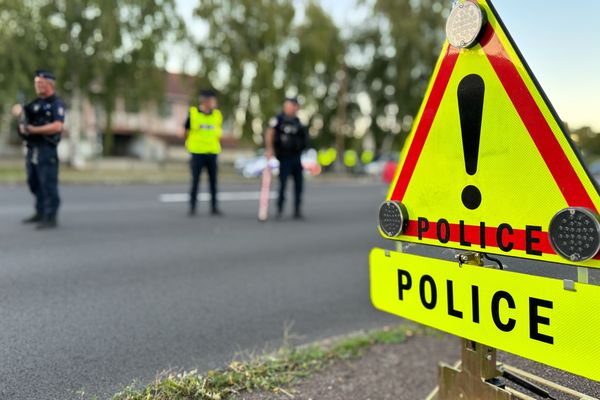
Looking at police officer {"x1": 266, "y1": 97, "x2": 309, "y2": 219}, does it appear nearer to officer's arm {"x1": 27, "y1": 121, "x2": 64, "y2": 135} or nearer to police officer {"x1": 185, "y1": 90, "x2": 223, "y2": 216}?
police officer {"x1": 185, "y1": 90, "x2": 223, "y2": 216}

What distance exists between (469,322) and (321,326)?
2234 mm

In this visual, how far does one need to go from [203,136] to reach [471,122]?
23.0 ft

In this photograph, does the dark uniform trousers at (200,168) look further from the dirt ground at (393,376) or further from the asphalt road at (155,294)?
the dirt ground at (393,376)

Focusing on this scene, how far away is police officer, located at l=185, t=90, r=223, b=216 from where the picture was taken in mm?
8547

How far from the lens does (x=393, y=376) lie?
337 cm

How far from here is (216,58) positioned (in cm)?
2855

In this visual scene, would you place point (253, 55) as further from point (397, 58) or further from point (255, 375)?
point (255, 375)

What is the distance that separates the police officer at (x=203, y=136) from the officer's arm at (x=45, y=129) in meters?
2.33

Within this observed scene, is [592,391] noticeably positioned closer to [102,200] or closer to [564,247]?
[564,247]

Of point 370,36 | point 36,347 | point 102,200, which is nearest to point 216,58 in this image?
point 370,36

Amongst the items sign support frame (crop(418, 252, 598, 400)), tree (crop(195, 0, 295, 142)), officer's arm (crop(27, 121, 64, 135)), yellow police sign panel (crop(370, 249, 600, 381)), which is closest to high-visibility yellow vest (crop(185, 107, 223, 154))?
officer's arm (crop(27, 121, 64, 135))

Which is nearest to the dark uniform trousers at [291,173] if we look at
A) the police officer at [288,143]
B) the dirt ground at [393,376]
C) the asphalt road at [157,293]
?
the police officer at [288,143]

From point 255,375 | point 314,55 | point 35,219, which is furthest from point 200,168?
point 314,55

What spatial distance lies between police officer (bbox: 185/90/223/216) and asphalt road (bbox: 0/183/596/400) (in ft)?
2.83
